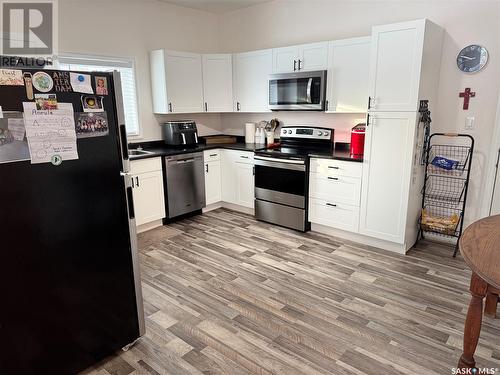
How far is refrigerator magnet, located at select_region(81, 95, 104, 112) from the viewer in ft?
5.80

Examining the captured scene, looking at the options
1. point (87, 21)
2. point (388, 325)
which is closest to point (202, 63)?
point (87, 21)

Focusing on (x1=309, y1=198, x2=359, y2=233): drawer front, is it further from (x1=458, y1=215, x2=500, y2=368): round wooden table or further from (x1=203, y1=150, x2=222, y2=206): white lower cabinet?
(x1=458, y1=215, x2=500, y2=368): round wooden table

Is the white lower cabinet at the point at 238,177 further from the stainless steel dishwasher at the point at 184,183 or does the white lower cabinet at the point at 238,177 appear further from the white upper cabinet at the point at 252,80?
the white upper cabinet at the point at 252,80

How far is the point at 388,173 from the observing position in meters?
3.41

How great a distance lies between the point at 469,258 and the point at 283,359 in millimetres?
1211

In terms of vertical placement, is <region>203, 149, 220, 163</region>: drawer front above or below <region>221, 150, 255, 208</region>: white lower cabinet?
above

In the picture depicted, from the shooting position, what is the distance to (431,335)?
2.30m

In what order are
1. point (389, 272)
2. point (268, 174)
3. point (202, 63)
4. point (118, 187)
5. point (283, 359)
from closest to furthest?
point (118, 187), point (283, 359), point (389, 272), point (268, 174), point (202, 63)

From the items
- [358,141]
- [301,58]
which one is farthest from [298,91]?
[358,141]

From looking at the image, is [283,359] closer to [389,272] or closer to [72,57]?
[389,272]

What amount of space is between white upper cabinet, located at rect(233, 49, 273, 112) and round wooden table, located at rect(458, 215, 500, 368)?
10.6ft

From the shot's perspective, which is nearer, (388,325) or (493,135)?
(388,325)

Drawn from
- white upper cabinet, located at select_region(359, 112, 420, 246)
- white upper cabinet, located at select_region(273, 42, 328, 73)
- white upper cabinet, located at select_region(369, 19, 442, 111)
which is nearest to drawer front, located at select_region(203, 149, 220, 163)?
white upper cabinet, located at select_region(273, 42, 328, 73)

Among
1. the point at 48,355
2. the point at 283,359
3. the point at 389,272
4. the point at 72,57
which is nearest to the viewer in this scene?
the point at 48,355
